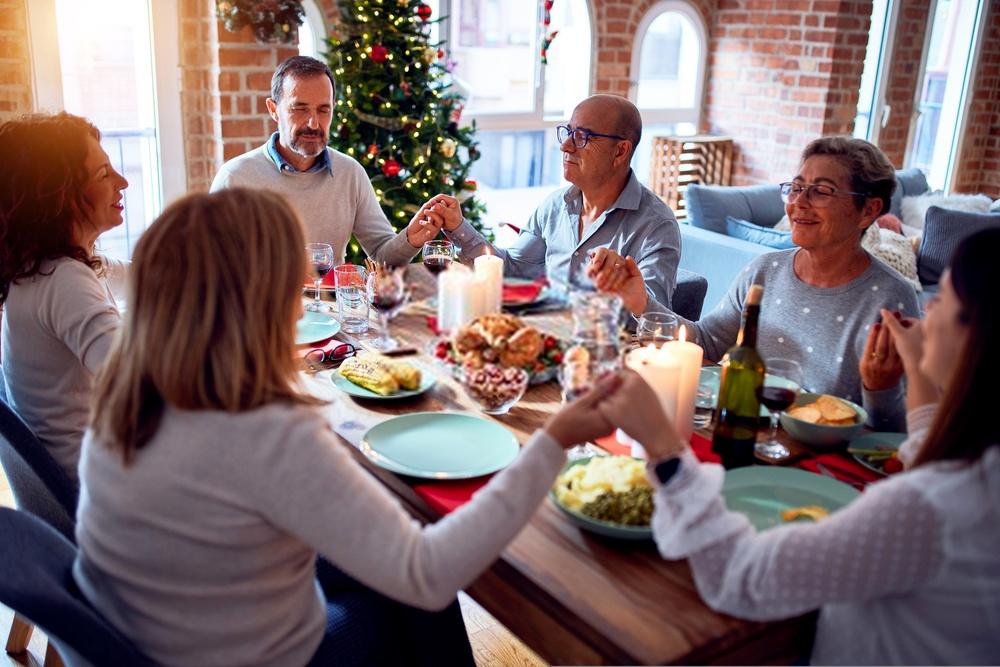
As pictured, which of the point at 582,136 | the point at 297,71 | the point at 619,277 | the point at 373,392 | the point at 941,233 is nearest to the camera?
the point at 373,392

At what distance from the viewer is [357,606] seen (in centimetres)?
142

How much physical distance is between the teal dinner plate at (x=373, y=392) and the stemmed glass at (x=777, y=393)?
0.64m

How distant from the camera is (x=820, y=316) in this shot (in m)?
2.00

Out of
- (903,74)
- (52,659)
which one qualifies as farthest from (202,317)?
(903,74)

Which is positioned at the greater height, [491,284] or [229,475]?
[491,284]

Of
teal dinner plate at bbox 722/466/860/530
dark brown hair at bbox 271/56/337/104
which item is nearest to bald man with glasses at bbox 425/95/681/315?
dark brown hair at bbox 271/56/337/104

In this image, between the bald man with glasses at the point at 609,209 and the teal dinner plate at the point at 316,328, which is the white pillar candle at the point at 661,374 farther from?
the bald man with glasses at the point at 609,209

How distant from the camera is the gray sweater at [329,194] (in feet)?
9.41

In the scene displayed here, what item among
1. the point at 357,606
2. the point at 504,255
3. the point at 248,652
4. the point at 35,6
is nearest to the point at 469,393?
the point at 357,606

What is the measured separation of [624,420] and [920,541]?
36 cm

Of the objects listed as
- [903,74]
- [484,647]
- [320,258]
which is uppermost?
[903,74]

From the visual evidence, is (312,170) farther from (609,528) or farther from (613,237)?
(609,528)

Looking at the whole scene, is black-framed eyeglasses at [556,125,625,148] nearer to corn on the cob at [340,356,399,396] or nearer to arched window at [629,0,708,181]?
corn on the cob at [340,356,399,396]

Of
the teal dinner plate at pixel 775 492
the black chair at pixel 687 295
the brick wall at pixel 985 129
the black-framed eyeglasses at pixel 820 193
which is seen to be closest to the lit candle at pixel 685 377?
the teal dinner plate at pixel 775 492
